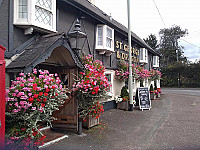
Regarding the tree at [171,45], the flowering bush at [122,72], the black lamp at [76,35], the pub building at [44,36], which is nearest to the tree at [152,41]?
the tree at [171,45]

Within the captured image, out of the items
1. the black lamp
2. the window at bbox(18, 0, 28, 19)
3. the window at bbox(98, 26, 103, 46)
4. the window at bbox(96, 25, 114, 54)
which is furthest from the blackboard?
the window at bbox(18, 0, 28, 19)

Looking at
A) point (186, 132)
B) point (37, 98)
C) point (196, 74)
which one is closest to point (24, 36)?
point (37, 98)

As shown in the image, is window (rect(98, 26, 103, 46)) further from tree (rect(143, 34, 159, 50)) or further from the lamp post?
tree (rect(143, 34, 159, 50))

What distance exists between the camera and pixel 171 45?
42.6 m

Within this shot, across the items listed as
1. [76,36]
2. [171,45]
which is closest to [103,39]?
[76,36]

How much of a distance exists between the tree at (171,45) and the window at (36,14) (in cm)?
4002

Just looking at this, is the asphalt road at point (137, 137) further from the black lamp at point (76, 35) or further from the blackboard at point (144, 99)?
the black lamp at point (76, 35)

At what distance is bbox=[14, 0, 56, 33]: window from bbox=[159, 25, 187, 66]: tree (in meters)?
40.0

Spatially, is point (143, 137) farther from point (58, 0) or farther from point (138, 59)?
point (138, 59)

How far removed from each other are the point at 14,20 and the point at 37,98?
279 centimetres

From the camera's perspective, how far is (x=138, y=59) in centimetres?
1503

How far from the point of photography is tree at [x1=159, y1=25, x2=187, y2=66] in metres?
41.3

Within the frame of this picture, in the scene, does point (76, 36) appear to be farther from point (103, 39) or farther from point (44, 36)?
point (103, 39)

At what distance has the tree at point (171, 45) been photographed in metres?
41.3
